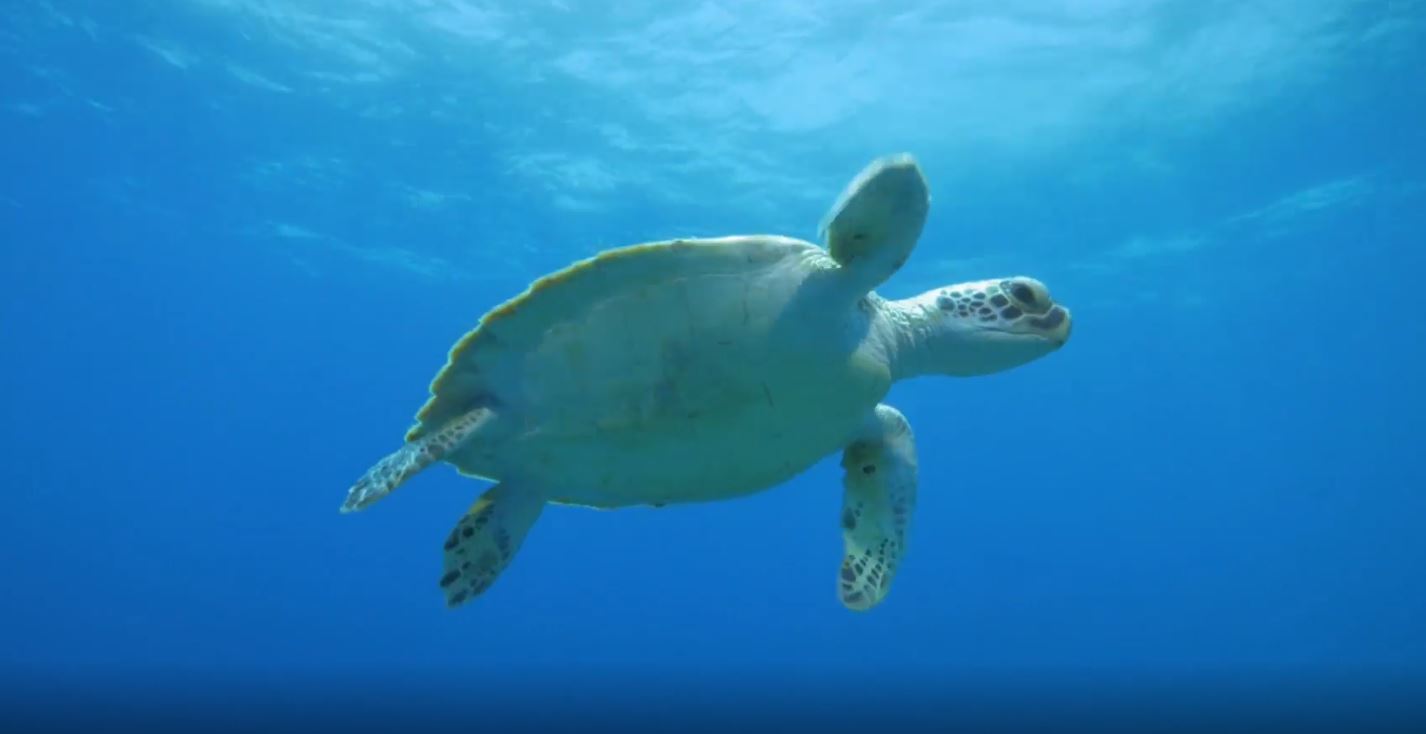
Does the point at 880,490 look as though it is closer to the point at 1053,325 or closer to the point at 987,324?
the point at 987,324

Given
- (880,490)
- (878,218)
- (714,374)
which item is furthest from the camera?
(880,490)

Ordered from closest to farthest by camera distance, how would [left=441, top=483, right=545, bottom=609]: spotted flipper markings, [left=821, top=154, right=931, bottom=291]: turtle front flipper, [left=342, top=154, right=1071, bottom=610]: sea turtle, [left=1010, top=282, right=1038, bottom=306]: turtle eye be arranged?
[left=821, top=154, right=931, bottom=291]: turtle front flipper
[left=342, top=154, right=1071, bottom=610]: sea turtle
[left=441, top=483, right=545, bottom=609]: spotted flipper markings
[left=1010, top=282, right=1038, bottom=306]: turtle eye

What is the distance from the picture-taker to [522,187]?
20.9 metres

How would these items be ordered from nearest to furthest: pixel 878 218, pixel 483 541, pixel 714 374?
pixel 878 218 < pixel 714 374 < pixel 483 541

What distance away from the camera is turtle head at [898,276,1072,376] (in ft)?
14.5

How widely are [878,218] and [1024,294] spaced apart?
4.35 ft

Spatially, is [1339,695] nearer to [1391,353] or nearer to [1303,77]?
[1303,77]

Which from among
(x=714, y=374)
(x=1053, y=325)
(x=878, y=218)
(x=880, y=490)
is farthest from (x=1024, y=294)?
(x=714, y=374)

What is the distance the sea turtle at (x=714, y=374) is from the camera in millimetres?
3590

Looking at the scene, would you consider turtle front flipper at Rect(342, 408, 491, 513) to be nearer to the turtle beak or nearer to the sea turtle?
the sea turtle

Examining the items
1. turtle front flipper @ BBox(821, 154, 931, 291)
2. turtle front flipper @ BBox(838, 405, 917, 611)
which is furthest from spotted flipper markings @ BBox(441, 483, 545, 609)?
turtle front flipper @ BBox(821, 154, 931, 291)

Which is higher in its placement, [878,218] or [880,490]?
[878,218]

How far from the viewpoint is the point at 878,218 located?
11.5 feet

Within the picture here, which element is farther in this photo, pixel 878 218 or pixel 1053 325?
pixel 1053 325
